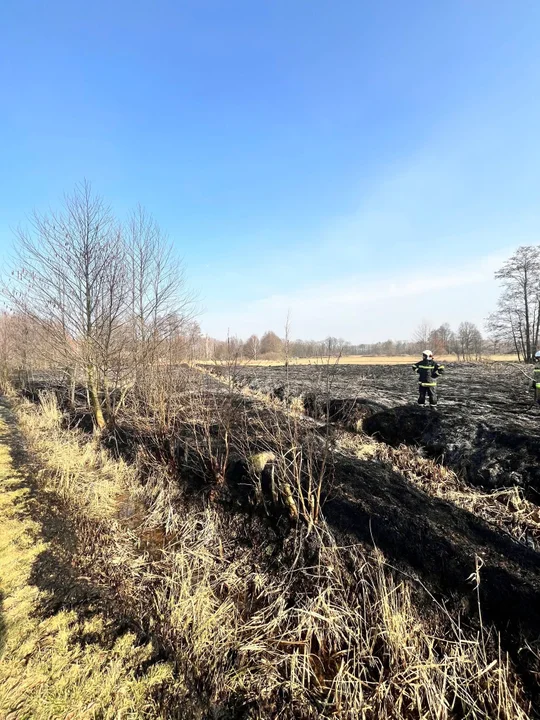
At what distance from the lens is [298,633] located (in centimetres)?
248

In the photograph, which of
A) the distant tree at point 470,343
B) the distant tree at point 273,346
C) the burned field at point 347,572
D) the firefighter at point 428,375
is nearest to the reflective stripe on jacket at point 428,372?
the firefighter at point 428,375

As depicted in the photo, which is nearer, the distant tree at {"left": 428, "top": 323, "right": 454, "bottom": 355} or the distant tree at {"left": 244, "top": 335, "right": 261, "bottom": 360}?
the distant tree at {"left": 244, "top": 335, "right": 261, "bottom": 360}

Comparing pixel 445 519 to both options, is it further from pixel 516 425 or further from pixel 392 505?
pixel 516 425

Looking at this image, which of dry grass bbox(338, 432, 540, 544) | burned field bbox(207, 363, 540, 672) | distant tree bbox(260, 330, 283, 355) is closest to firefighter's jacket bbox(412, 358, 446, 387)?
burned field bbox(207, 363, 540, 672)

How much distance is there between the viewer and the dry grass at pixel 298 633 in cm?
207

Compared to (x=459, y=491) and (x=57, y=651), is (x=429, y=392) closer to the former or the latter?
(x=459, y=491)

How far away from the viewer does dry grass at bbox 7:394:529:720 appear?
2.07 meters

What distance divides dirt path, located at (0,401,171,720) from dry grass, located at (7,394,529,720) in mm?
44

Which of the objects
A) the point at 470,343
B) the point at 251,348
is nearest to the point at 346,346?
the point at 251,348

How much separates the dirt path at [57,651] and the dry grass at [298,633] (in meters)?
0.04

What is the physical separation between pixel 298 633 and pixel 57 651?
1842 mm

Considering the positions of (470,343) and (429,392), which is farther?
(470,343)

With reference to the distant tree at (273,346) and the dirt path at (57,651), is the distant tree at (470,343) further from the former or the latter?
the dirt path at (57,651)

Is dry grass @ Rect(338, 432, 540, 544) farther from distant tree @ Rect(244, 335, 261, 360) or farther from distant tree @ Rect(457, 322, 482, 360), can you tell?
distant tree @ Rect(457, 322, 482, 360)
